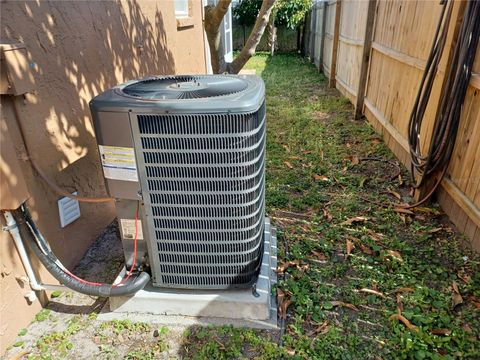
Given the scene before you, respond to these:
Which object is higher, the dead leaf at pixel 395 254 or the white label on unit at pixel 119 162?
the white label on unit at pixel 119 162

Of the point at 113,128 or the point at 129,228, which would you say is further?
the point at 129,228

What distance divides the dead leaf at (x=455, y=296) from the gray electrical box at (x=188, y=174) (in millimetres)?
1304

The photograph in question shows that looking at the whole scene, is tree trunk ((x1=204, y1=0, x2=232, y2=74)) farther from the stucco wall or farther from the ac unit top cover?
the ac unit top cover

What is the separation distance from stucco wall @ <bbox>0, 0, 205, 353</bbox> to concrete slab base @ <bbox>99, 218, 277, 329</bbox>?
22.5 inches

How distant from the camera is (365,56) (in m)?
5.84

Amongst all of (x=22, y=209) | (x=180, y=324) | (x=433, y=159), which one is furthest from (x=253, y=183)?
(x=433, y=159)

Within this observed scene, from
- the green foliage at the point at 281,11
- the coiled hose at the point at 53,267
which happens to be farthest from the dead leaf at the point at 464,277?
the green foliage at the point at 281,11

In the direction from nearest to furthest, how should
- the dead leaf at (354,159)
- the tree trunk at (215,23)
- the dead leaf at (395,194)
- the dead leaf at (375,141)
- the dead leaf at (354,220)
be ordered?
the dead leaf at (354,220)
the dead leaf at (395,194)
the tree trunk at (215,23)
the dead leaf at (354,159)
the dead leaf at (375,141)

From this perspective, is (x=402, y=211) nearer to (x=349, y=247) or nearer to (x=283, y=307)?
(x=349, y=247)

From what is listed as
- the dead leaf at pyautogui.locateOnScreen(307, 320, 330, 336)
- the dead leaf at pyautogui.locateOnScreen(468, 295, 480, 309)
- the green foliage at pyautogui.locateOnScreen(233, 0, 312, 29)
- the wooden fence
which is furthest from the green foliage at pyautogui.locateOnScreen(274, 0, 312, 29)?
the dead leaf at pyautogui.locateOnScreen(307, 320, 330, 336)

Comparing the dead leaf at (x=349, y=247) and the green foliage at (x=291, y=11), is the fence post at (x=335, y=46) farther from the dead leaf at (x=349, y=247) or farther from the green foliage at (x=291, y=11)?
the green foliage at (x=291, y=11)

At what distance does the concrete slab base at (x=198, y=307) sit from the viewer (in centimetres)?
214

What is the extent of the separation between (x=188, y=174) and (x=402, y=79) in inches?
137

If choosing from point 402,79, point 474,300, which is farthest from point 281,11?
point 474,300
